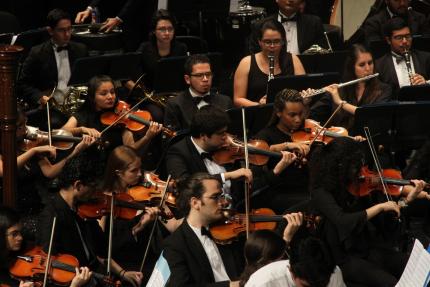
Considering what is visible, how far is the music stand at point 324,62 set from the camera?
682cm

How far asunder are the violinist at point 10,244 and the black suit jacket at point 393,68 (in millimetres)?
3146

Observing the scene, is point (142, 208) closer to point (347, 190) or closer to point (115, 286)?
point (115, 286)

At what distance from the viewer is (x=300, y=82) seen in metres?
6.24

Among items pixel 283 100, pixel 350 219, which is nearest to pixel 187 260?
pixel 350 219

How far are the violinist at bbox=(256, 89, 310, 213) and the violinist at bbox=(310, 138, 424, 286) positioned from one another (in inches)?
21.8

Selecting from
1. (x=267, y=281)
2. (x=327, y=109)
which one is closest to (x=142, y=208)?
(x=267, y=281)

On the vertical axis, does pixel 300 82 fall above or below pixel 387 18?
below

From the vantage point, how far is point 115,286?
185 inches

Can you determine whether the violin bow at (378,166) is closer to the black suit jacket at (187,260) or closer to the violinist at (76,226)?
the black suit jacket at (187,260)

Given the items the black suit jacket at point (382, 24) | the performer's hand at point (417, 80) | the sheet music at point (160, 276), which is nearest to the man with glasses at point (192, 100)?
the performer's hand at point (417, 80)

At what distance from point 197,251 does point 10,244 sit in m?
0.90

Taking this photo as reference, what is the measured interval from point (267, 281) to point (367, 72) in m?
2.87

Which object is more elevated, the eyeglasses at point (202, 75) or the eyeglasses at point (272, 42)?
the eyeglasses at point (272, 42)

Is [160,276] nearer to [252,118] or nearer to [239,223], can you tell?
[239,223]
